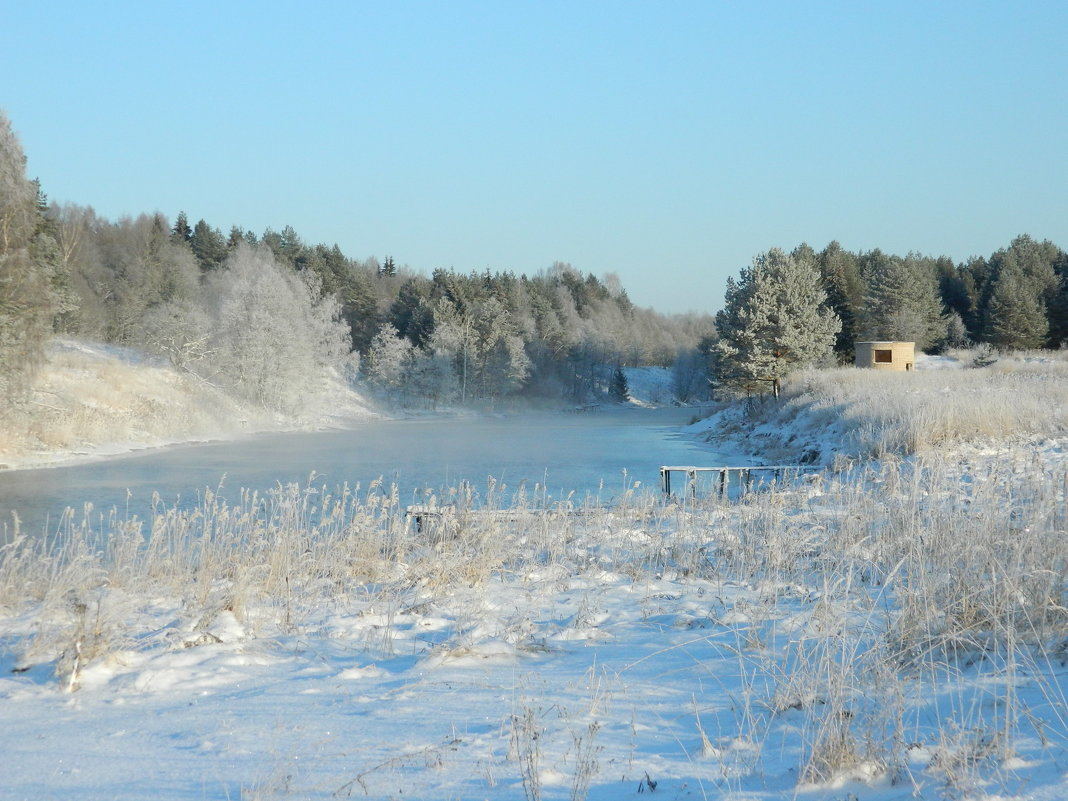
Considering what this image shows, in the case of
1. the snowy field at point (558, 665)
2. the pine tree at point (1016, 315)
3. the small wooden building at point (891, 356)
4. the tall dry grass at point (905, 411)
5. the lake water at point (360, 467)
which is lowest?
the lake water at point (360, 467)

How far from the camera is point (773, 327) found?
1594 inches

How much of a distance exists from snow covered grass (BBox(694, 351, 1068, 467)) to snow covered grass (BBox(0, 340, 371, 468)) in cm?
2206

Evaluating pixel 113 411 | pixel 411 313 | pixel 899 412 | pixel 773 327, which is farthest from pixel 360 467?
pixel 411 313

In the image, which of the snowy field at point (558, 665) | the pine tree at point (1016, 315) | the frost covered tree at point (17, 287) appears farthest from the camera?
the pine tree at point (1016, 315)

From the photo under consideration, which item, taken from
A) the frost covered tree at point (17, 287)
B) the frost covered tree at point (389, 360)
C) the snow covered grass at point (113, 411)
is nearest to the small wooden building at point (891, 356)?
the snow covered grass at point (113, 411)

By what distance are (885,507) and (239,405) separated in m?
42.1

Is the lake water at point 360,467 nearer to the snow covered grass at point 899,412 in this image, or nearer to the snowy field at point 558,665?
the snow covered grass at point 899,412

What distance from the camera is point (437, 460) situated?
85.3ft

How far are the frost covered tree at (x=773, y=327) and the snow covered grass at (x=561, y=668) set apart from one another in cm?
3263

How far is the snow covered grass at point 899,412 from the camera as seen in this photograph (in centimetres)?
1773

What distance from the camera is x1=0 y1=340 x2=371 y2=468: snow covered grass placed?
27.3 m

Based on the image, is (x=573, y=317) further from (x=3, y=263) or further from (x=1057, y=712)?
(x=1057, y=712)

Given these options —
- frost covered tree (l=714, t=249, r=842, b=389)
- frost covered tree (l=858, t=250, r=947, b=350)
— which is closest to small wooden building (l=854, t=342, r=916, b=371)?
frost covered tree (l=714, t=249, r=842, b=389)

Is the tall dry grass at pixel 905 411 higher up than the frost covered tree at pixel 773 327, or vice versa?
the frost covered tree at pixel 773 327
